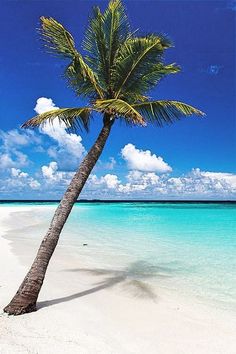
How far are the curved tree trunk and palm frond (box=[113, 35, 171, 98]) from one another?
973 millimetres

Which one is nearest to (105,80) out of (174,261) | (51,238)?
(51,238)

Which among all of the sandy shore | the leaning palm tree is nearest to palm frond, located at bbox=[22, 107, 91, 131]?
the leaning palm tree

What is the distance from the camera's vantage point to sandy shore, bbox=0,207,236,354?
209 inches

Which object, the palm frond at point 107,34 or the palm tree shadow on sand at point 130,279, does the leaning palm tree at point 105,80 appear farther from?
the palm tree shadow on sand at point 130,279

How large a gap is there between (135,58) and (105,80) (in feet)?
2.57

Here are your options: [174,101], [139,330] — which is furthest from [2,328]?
[174,101]

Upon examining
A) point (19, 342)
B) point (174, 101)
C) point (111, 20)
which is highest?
point (111, 20)

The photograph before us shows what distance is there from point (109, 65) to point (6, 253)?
318 inches

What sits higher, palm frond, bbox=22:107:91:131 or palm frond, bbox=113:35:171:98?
palm frond, bbox=113:35:171:98

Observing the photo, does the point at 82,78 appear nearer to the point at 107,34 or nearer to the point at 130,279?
the point at 107,34

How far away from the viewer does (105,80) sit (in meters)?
8.02

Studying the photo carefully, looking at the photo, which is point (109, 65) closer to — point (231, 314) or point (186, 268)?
point (231, 314)

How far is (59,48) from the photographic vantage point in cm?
740

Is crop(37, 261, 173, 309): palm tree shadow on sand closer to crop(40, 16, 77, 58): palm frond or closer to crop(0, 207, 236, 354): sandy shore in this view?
crop(0, 207, 236, 354): sandy shore
